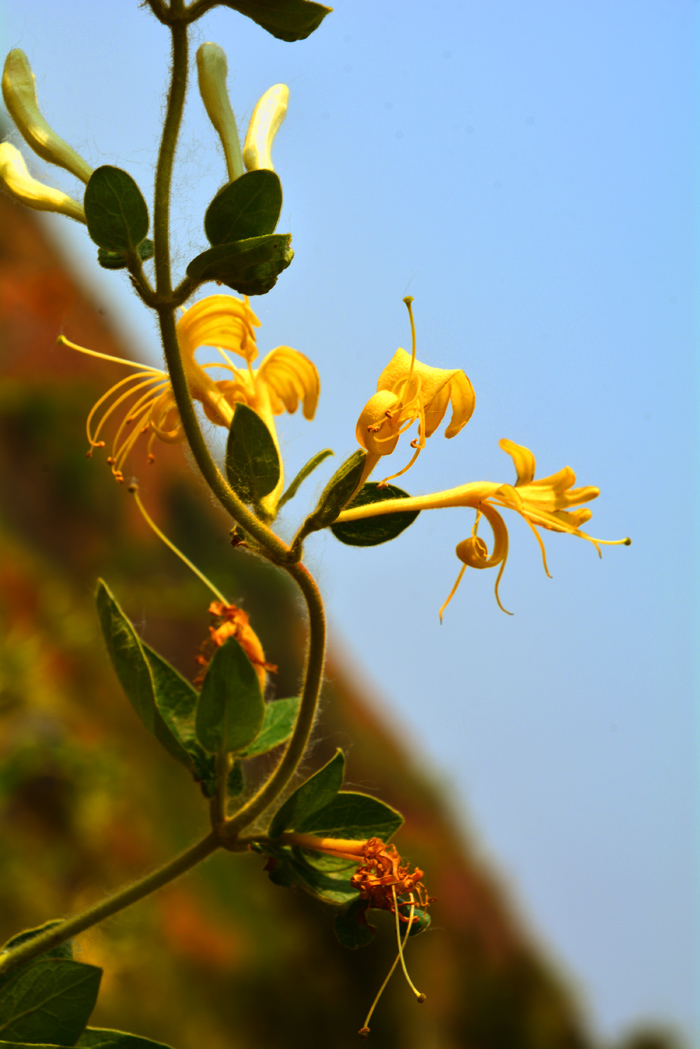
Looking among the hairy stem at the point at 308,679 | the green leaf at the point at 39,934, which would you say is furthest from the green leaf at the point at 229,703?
the green leaf at the point at 39,934

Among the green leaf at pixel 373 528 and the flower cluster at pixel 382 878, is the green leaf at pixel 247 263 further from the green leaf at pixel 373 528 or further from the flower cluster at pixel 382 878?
the flower cluster at pixel 382 878

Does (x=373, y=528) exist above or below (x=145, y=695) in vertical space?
above

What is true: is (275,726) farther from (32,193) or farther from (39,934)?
(32,193)

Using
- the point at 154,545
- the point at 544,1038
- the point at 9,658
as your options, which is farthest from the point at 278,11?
the point at 154,545

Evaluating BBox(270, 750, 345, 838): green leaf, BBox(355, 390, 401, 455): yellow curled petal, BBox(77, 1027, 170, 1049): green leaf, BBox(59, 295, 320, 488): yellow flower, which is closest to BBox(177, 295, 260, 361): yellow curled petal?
BBox(59, 295, 320, 488): yellow flower

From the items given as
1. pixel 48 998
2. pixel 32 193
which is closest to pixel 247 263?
pixel 32 193

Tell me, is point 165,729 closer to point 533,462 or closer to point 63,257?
point 533,462
